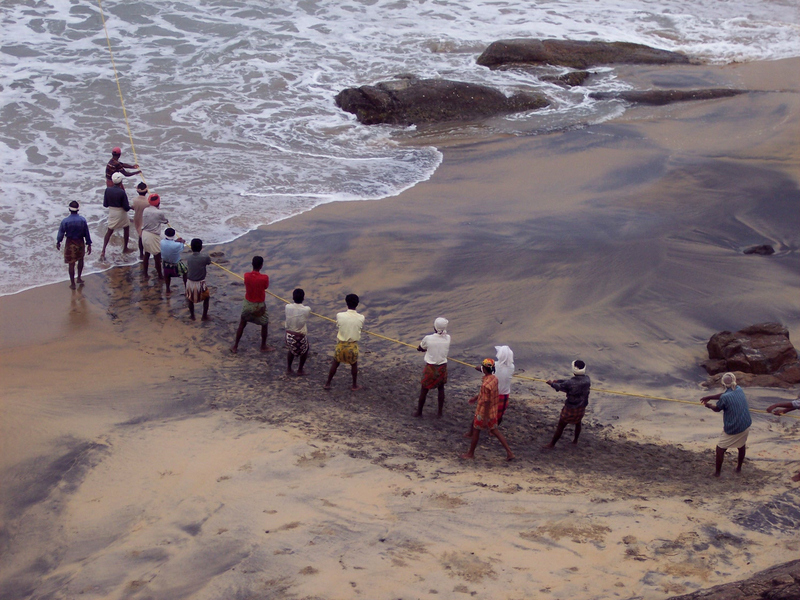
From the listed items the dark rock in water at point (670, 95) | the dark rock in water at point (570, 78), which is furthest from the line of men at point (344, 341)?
the dark rock in water at point (570, 78)

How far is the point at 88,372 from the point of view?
8.71 meters

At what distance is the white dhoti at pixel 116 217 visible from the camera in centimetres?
1147

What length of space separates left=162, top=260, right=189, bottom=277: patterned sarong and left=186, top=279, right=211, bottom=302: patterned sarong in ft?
0.98

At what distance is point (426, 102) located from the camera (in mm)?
17969

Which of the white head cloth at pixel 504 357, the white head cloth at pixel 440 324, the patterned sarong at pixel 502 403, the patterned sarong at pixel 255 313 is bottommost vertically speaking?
the patterned sarong at pixel 502 403

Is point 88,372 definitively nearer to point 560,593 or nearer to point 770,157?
point 560,593

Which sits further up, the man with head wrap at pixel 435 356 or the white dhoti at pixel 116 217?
the white dhoti at pixel 116 217

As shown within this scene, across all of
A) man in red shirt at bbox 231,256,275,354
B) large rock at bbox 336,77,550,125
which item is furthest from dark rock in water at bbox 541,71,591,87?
man in red shirt at bbox 231,256,275,354

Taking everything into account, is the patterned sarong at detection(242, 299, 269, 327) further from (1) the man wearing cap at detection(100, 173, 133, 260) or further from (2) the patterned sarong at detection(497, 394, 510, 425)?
(1) the man wearing cap at detection(100, 173, 133, 260)

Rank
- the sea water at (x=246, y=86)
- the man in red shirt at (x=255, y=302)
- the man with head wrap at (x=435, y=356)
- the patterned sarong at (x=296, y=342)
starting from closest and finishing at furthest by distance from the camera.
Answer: the man with head wrap at (x=435, y=356) → the patterned sarong at (x=296, y=342) → the man in red shirt at (x=255, y=302) → the sea water at (x=246, y=86)

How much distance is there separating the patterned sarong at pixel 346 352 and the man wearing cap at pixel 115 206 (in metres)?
5.20

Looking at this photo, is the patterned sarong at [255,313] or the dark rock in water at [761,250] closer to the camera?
the patterned sarong at [255,313]

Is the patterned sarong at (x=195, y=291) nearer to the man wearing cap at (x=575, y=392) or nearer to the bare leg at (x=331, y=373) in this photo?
the bare leg at (x=331, y=373)

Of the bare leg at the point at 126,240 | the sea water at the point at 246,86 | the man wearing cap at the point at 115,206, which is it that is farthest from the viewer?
the sea water at the point at 246,86
